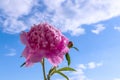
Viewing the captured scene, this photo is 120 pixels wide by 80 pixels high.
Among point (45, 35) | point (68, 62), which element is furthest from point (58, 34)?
point (68, 62)

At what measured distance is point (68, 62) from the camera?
146 cm

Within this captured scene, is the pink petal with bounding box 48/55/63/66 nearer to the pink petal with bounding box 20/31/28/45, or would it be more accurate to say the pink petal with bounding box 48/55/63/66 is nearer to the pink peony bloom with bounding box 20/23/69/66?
the pink peony bloom with bounding box 20/23/69/66

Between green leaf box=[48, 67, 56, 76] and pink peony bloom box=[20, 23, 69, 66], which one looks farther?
green leaf box=[48, 67, 56, 76]

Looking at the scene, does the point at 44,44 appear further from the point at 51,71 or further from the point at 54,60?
the point at 51,71

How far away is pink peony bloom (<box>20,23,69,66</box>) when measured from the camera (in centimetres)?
127

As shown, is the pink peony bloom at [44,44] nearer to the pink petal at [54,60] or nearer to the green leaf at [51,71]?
the pink petal at [54,60]

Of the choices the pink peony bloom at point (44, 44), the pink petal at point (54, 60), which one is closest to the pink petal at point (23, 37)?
the pink peony bloom at point (44, 44)

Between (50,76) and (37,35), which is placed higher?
(37,35)

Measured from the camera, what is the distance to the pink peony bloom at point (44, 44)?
4.18 feet

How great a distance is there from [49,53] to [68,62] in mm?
201

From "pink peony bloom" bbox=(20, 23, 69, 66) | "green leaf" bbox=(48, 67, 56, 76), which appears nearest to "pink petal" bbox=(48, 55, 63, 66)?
"pink peony bloom" bbox=(20, 23, 69, 66)

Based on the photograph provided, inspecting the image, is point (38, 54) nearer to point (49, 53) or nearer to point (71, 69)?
point (49, 53)

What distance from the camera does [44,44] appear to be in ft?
4.22

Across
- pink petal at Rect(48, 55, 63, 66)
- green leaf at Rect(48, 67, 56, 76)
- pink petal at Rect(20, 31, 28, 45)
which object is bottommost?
pink petal at Rect(48, 55, 63, 66)
